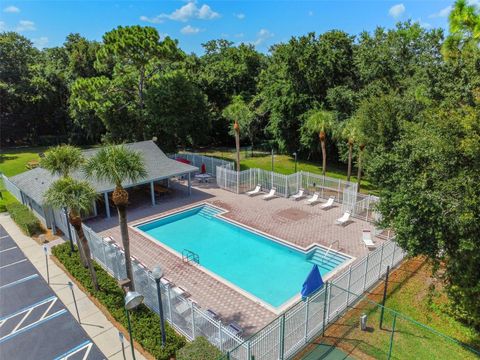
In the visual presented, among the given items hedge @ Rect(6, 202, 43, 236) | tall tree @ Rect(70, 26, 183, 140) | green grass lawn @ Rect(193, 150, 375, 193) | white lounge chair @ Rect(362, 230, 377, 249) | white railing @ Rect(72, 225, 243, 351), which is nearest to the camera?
white railing @ Rect(72, 225, 243, 351)

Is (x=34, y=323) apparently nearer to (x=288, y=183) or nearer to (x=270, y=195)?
(x=270, y=195)

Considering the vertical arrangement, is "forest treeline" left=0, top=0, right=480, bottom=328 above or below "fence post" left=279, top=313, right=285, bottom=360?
above

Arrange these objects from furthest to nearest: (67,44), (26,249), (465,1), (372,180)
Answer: (67,44) → (26,249) → (465,1) → (372,180)

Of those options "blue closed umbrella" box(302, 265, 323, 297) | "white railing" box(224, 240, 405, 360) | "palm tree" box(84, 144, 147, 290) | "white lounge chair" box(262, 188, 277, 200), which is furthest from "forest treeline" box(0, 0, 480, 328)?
"palm tree" box(84, 144, 147, 290)

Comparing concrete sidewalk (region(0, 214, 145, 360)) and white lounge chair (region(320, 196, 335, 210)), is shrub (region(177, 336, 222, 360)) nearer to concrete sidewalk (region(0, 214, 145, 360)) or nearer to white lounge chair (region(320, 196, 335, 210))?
concrete sidewalk (region(0, 214, 145, 360))

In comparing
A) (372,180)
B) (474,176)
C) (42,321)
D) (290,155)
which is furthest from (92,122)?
(474,176)

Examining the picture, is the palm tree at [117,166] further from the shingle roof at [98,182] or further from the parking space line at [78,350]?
the shingle roof at [98,182]

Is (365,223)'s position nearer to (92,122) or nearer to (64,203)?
(64,203)

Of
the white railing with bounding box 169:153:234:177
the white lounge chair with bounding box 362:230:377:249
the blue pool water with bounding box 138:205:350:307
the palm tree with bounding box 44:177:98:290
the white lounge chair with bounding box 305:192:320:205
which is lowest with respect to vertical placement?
the blue pool water with bounding box 138:205:350:307
